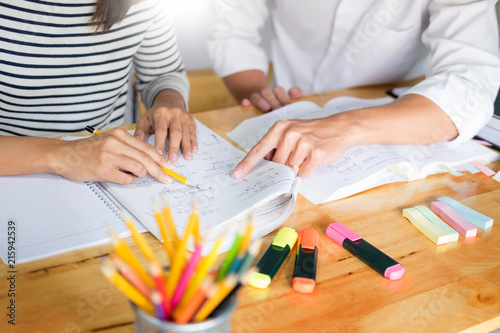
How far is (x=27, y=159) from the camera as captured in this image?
30.6 inches

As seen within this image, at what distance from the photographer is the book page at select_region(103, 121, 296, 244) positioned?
69cm

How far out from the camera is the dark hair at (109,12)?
96cm

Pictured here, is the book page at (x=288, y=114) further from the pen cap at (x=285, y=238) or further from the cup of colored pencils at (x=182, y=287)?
the cup of colored pencils at (x=182, y=287)

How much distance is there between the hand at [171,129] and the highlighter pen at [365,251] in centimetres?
30

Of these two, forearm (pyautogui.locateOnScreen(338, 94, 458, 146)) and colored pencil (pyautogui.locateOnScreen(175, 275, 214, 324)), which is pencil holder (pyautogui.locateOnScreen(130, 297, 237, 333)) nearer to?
colored pencil (pyautogui.locateOnScreen(175, 275, 214, 324))

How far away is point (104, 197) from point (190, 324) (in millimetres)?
426

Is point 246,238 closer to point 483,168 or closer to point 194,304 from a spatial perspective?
point 194,304

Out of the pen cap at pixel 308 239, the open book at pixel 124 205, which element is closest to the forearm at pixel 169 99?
the open book at pixel 124 205

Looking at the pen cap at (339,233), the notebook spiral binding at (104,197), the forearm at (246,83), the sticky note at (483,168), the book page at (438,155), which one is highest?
the pen cap at (339,233)

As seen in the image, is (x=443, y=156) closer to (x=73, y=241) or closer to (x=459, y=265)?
(x=459, y=265)

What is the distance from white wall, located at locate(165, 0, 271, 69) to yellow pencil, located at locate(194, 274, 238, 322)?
228 centimetres

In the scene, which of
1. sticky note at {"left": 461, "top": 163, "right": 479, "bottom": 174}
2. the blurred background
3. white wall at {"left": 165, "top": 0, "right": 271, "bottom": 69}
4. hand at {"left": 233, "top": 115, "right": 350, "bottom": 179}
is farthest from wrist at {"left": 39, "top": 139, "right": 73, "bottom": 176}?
white wall at {"left": 165, "top": 0, "right": 271, "bottom": 69}

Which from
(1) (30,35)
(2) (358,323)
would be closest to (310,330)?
(2) (358,323)

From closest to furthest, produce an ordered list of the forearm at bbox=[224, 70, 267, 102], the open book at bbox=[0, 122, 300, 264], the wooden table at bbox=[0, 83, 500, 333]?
the wooden table at bbox=[0, 83, 500, 333]
the open book at bbox=[0, 122, 300, 264]
the forearm at bbox=[224, 70, 267, 102]
